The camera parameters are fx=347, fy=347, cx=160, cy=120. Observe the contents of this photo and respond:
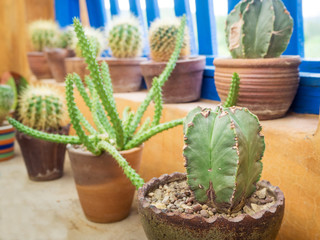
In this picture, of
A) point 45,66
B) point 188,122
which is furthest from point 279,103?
point 45,66

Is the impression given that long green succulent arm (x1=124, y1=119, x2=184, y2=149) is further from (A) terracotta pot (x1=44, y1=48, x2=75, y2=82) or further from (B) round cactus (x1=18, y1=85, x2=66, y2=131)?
(A) terracotta pot (x1=44, y1=48, x2=75, y2=82)

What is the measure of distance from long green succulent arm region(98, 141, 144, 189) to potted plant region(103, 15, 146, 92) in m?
0.67

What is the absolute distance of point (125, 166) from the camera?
0.91 meters

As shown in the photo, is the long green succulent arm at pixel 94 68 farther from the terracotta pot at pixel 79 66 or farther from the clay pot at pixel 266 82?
the terracotta pot at pixel 79 66

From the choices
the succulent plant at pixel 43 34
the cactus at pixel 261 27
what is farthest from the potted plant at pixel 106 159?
the succulent plant at pixel 43 34

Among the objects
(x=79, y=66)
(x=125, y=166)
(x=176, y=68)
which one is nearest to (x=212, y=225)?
(x=125, y=166)

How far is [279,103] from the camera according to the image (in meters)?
1.00

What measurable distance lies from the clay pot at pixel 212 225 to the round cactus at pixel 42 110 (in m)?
0.95

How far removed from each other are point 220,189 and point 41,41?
6.43 feet

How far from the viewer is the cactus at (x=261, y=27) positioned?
0.93 m

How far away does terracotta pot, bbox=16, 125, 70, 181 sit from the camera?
148cm

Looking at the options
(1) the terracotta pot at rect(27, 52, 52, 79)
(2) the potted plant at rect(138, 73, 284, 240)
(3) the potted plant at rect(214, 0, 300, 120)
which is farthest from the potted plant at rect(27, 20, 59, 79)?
(2) the potted plant at rect(138, 73, 284, 240)

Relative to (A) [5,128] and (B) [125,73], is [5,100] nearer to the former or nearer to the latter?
(A) [5,128]

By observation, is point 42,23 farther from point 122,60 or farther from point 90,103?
point 90,103
